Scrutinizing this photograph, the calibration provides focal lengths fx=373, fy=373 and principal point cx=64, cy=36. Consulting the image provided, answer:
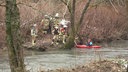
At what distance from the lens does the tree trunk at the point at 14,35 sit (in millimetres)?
7852

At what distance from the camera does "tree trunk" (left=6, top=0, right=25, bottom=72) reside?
7852 millimetres

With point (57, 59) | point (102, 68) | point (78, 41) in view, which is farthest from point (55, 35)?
point (102, 68)

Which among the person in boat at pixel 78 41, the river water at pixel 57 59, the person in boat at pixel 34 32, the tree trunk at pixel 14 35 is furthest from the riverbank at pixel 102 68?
the person in boat at pixel 78 41

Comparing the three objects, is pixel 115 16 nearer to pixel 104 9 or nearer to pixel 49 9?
pixel 104 9

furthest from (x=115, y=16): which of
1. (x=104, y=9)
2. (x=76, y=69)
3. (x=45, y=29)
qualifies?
(x=76, y=69)

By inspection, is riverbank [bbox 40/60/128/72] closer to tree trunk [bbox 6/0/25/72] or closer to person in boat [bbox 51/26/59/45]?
tree trunk [bbox 6/0/25/72]

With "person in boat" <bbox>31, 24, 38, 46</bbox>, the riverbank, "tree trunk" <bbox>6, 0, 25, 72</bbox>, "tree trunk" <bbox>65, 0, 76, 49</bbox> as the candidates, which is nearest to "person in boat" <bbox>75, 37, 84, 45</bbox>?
"tree trunk" <bbox>65, 0, 76, 49</bbox>

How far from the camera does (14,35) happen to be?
312 inches

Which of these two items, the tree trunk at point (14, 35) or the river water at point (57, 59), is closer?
the tree trunk at point (14, 35)

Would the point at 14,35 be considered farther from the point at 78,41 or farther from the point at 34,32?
the point at 78,41

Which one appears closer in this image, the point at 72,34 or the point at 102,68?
the point at 102,68

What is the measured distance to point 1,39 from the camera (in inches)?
949

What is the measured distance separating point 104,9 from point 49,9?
5173mm

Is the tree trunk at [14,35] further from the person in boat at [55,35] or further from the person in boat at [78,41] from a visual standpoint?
the person in boat at [78,41]
